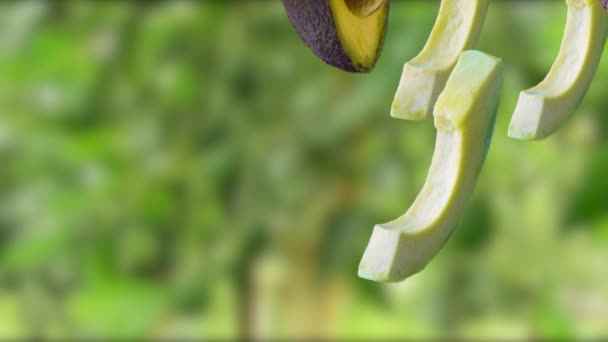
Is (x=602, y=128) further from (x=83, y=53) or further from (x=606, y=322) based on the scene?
(x=606, y=322)

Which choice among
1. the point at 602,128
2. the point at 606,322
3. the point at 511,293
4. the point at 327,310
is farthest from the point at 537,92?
the point at 606,322

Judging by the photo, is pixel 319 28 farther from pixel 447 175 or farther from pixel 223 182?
pixel 223 182

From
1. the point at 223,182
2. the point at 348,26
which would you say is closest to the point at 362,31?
the point at 348,26

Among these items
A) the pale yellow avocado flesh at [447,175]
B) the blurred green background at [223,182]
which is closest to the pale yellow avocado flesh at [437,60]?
the pale yellow avocado flesh at [447,175]

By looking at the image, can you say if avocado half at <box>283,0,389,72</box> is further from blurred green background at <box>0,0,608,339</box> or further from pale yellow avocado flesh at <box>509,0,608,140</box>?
blurred green background at <box>0,0,608,339</box>

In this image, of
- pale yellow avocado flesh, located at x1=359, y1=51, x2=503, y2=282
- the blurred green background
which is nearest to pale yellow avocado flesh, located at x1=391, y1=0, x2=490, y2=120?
pale yellow avocado flesh, located at x1=359, y1=51, x2=503, y2=282

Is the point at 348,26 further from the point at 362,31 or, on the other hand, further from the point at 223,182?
the point at 223,182

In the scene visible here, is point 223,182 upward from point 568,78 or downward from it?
downward

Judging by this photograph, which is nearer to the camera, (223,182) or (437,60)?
(437,60)
